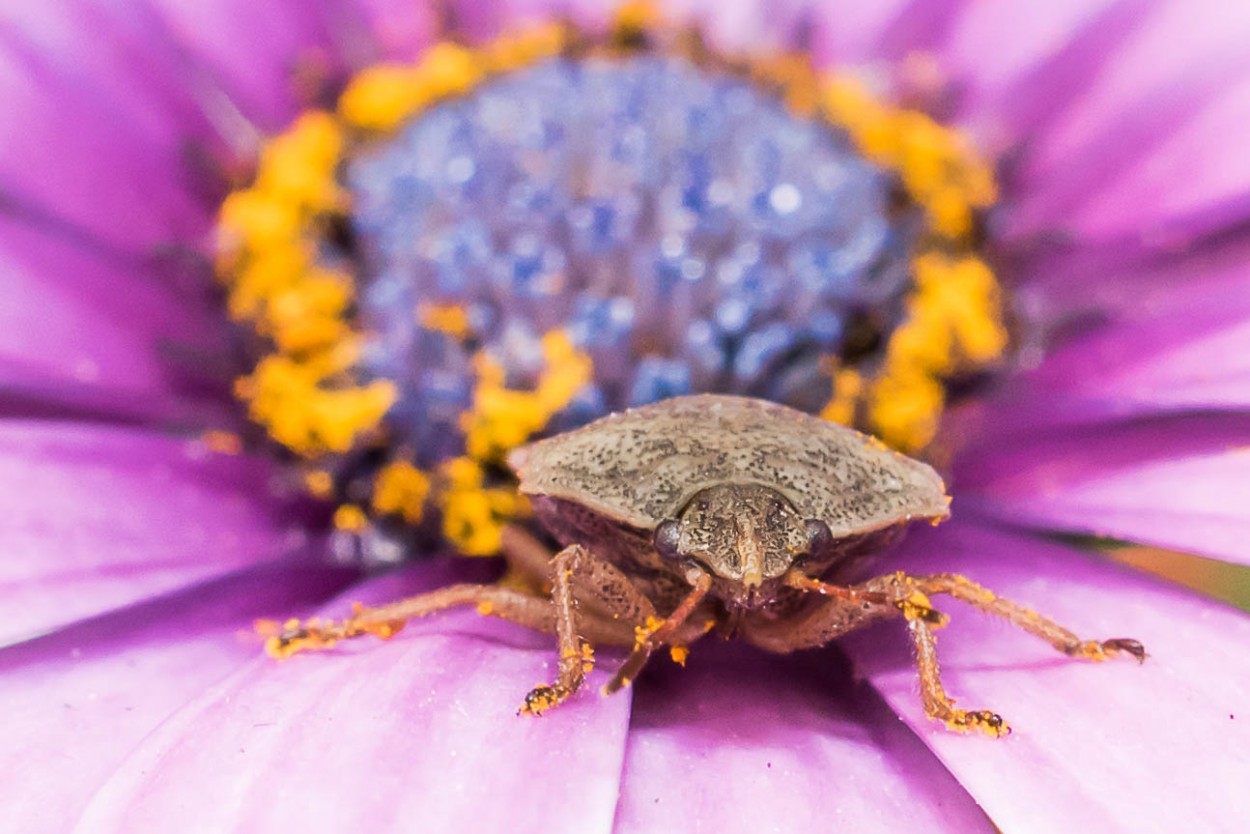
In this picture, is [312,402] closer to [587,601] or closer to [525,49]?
[587,601]

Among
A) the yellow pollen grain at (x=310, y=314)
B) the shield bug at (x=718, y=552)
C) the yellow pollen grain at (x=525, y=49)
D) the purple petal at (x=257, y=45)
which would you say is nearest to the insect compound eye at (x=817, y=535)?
the shield bug at (x=718, y=552)

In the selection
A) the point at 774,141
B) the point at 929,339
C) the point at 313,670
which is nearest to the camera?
the point at 313,670

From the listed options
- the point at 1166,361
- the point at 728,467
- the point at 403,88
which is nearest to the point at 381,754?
the point at 728,467

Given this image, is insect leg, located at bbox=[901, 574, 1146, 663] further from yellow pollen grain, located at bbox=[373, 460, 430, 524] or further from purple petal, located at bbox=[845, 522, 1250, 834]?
yellow pollen grain, located at bbox=[373, 460, 430, 524]

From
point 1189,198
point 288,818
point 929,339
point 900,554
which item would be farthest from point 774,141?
point 288,818

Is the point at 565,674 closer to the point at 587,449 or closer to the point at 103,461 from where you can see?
the point at 587,449

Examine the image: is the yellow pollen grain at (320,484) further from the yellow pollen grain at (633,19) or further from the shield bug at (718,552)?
the yellow pollen grain at (633,19)

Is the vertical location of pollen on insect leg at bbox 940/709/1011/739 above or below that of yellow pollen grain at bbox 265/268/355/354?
below

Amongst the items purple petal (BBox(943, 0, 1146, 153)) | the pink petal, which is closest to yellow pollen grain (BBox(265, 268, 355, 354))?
the pink petal
